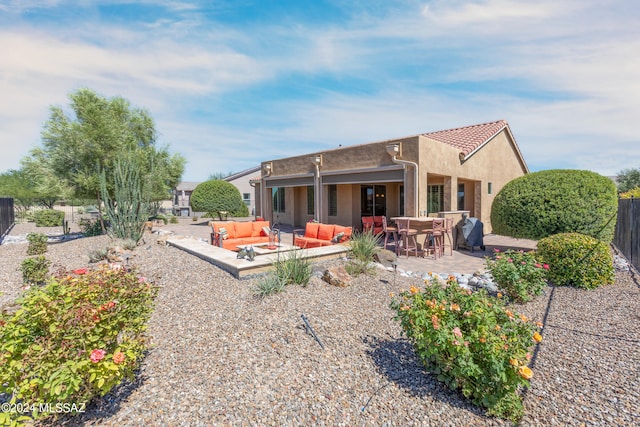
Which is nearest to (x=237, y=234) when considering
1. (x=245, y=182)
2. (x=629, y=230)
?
(x=629, y=230)

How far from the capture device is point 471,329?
9.29ft

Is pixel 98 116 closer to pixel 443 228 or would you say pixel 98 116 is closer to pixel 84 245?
pixel 84 245

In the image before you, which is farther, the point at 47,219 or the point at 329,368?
the point at 47,219

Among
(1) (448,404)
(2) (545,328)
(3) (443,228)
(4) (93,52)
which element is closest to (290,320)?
(1) (448,404)

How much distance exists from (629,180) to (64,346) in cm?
4196

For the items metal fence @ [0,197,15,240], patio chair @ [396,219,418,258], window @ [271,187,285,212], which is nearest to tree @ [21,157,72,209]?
metal fence @ [0,197,15,240]

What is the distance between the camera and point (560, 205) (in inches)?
361

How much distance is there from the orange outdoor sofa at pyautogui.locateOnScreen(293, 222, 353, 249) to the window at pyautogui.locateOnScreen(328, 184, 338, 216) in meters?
4.69

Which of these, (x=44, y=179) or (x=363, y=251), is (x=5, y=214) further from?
(x=363, y=251)

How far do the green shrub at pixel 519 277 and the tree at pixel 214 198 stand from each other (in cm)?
2013

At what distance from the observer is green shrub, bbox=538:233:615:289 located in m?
5.95

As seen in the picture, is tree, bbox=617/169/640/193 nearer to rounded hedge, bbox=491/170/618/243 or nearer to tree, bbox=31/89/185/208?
rounded hedge, bbox=491/170/618/243

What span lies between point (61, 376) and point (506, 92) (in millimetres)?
14511

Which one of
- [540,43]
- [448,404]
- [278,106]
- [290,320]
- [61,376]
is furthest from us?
[278,106]
